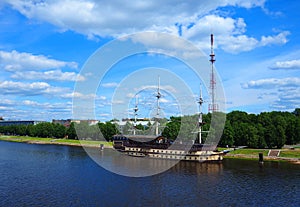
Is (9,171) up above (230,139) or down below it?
below

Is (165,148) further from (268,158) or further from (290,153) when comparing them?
(290,153)

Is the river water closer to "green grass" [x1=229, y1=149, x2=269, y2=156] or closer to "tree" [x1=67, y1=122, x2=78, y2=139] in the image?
"green grass" [x1=229, y1=149, x2=269, y2=156]

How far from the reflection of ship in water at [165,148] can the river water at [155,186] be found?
457 inches

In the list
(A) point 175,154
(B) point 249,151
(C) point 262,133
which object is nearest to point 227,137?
(B) point 249,151

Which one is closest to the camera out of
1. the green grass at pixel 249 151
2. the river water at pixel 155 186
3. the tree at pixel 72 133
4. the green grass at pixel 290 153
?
the river water at pixel 155 186

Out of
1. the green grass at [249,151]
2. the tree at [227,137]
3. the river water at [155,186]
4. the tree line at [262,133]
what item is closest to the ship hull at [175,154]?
the river water at [155,186]

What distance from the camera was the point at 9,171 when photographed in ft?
242

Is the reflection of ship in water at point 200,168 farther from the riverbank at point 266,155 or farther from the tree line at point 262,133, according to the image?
the tree line at point 262,133

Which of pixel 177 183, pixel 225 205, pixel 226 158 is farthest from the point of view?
pixel 226 158

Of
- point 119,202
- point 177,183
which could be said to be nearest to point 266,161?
point 177,183

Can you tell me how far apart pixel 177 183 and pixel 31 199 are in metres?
28.3

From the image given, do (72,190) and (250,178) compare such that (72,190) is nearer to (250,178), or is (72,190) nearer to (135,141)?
(250,178)

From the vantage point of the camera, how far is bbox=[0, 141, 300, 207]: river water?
4762 centimetres

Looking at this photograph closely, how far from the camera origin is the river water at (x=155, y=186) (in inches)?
1875
